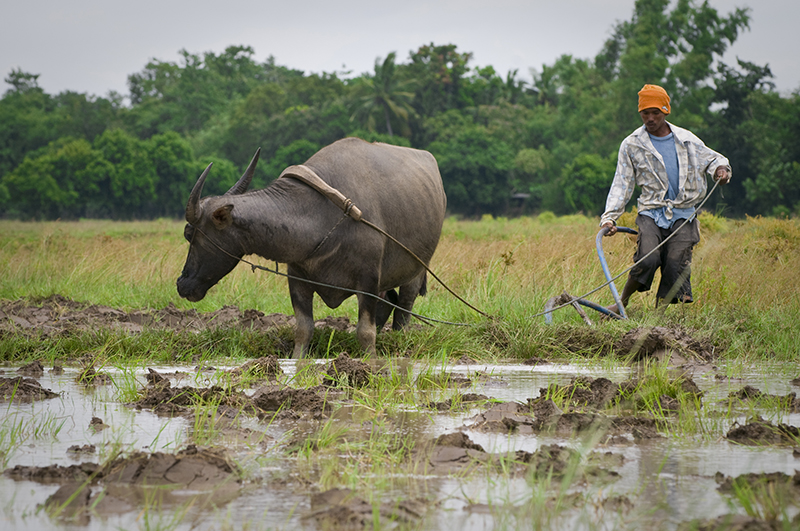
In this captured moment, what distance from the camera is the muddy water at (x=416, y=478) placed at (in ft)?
7.37

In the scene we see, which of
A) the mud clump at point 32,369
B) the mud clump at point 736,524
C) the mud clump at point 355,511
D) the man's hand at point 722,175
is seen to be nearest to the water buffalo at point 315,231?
the mud clump at point 32,369

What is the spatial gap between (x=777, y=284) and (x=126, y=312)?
19.3 ft

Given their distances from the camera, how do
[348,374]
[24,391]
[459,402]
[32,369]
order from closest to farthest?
[459,402] < [24,391] < [348,374] < [32,369]

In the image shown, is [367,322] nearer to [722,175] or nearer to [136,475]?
[722,175]

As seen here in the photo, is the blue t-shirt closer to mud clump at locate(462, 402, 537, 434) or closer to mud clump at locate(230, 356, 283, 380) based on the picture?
mud clump at locate(462, 402, 537, 434)

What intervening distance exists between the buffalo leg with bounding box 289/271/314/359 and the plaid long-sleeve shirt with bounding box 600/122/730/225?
7.34 feet

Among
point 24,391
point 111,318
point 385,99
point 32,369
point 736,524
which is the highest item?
point 385,99

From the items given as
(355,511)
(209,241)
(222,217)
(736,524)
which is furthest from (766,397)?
(209,241)

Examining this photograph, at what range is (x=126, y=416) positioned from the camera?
366 cm

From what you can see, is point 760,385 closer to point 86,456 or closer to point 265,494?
point 265,494

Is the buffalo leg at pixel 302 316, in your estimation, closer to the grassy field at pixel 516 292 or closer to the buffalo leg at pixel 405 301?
the grassy field at pixel 516 292

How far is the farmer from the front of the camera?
5.96 m

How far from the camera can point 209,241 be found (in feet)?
17.6

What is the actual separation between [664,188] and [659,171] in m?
0.13
